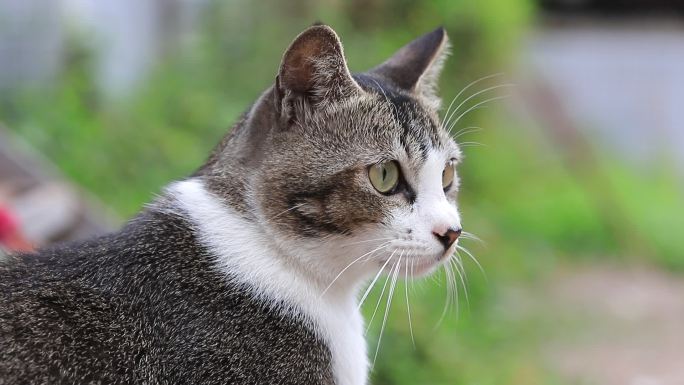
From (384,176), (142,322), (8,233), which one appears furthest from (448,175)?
(8,233)

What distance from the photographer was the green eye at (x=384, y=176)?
2279 mm

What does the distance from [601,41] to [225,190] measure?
8873 mm

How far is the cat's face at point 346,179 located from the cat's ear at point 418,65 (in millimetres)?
253

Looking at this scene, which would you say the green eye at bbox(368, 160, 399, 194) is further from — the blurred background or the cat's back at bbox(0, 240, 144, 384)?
the blurred background

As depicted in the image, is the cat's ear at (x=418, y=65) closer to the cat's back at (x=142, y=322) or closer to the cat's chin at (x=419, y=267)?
the cat's chin at (x=419, y=267)

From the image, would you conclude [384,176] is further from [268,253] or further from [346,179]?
[268,253]

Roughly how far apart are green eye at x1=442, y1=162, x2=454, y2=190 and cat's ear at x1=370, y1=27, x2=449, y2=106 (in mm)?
262

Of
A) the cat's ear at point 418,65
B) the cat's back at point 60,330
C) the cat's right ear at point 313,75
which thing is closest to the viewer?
the cat's back at point 60,330

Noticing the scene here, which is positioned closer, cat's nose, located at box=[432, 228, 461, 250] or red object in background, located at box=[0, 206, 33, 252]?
cat's nose, located at box=[432, 228, 461, 250]

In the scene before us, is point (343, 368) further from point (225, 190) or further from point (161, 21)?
point (161, 21)

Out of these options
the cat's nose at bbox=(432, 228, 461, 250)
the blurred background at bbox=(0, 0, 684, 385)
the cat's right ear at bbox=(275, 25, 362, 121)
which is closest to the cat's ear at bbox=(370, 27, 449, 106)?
the cat's right ear at bbox=(275, 25, 362, 121)

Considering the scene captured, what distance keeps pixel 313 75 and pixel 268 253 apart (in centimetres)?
48

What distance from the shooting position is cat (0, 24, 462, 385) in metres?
2.06

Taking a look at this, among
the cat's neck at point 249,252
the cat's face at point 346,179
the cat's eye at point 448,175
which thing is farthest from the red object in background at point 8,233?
the cat's eye at point 448,175
